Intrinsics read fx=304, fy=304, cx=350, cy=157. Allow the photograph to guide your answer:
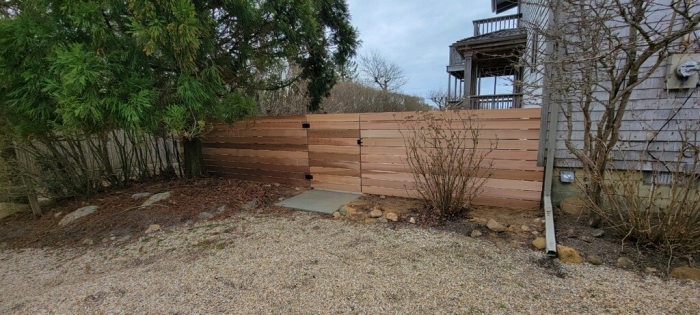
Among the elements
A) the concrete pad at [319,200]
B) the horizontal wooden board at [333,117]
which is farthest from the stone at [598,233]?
the horizontal wooden board at [333,117]

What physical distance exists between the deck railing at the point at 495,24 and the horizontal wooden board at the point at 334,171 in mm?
6340

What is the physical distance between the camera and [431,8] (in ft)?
32.5

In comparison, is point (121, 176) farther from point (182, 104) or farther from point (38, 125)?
point (182, 104)

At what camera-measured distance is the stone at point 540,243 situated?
2730 mm

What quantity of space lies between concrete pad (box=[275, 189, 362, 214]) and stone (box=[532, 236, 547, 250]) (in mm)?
2246

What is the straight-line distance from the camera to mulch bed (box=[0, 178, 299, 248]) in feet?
12.1

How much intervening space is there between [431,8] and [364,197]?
805 cm

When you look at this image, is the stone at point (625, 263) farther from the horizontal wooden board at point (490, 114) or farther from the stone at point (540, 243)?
the horizontal wooden board at point (490, 114)

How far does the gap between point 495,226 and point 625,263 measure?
3.28 feet

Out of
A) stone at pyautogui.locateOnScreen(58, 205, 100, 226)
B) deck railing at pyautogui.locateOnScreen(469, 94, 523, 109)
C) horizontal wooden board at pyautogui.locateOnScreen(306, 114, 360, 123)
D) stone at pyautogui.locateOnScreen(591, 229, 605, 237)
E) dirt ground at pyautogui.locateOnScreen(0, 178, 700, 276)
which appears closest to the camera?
dirt ground at pyautogui.locateOnScreen(0, 178, 700, 276)

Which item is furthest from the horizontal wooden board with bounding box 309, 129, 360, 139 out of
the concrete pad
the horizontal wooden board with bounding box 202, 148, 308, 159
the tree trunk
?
the tree trunk

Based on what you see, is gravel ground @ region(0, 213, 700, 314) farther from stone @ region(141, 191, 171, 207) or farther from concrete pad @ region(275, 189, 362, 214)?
stone @ region(141, 191, 171, 207)

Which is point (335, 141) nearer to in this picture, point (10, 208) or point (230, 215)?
point (230, 215)

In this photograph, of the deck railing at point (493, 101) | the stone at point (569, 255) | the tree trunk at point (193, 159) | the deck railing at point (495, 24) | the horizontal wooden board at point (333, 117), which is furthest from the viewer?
the deck railing at point (495, 24)
